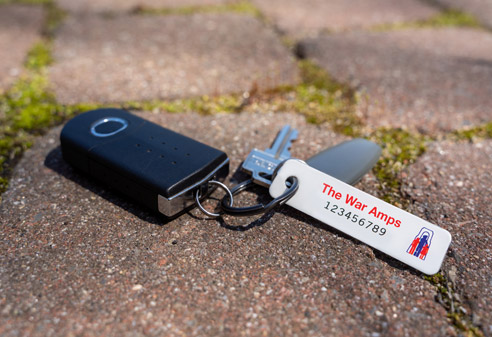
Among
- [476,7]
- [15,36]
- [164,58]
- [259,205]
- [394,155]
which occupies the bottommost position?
[15,36]

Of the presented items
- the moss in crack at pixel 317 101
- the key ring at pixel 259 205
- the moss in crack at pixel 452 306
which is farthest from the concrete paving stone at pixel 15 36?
the moss in crack at pixel 452 306

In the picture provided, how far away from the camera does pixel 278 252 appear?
140 centimetres

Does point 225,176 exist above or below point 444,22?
below

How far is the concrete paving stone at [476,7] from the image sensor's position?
11.8 ft

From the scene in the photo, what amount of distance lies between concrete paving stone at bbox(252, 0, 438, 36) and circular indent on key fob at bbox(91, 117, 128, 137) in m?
1.79

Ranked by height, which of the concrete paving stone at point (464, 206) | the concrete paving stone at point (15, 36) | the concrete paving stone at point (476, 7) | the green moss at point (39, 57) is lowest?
the concrete paving stone at point (15, 36)

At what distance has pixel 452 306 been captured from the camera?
1256 millimetres

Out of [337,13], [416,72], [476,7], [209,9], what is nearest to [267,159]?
[416,72]

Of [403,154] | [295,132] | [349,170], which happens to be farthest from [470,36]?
[349,170]

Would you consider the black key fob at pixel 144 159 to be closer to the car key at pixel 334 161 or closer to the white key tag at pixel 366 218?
the car key at pixel 334 161

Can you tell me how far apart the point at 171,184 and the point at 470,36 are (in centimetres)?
280

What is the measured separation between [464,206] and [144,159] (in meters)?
1.18

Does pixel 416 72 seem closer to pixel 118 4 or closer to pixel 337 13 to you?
pixel 337 13

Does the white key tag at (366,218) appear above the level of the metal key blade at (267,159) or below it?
above
